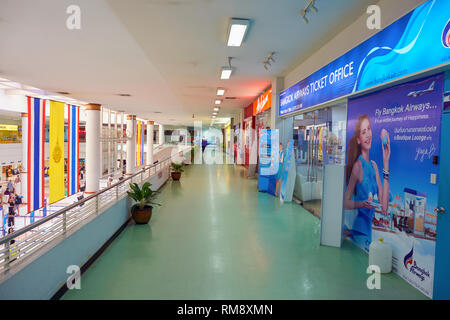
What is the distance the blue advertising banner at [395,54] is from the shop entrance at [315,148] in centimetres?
67

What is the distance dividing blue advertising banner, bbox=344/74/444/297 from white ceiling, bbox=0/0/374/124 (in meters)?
1.45

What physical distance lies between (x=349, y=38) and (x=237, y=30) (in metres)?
1.78

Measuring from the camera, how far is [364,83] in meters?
3.92

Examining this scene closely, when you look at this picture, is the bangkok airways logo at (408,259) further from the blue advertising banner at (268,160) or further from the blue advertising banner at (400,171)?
the blue advertising banner at (268,160)

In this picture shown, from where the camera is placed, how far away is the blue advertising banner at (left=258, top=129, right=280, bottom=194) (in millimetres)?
8602

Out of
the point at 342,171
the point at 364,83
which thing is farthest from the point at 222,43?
the point at 342,171

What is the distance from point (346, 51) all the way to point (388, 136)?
1.72m

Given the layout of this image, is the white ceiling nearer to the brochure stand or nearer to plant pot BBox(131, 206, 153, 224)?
the brochure stand

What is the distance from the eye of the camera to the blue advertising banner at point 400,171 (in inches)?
117

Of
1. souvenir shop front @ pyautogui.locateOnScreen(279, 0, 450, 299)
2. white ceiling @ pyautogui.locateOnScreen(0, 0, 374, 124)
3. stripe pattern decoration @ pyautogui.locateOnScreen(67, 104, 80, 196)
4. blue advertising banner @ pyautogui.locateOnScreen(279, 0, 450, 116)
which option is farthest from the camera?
stripe pattern decoration @ pyautogui.locateOnScreen(67, 104, 80, 196)

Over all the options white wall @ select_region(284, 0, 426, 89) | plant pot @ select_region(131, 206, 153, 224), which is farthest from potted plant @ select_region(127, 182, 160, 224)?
white wall @ select_region(284, 0, 426, 89)

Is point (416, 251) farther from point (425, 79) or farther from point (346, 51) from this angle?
point (346, 51)

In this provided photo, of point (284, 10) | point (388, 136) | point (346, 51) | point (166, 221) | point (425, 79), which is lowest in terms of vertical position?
point (166, 221)

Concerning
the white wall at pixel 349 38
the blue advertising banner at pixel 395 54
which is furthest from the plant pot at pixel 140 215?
the white wall at pixel 349 38
